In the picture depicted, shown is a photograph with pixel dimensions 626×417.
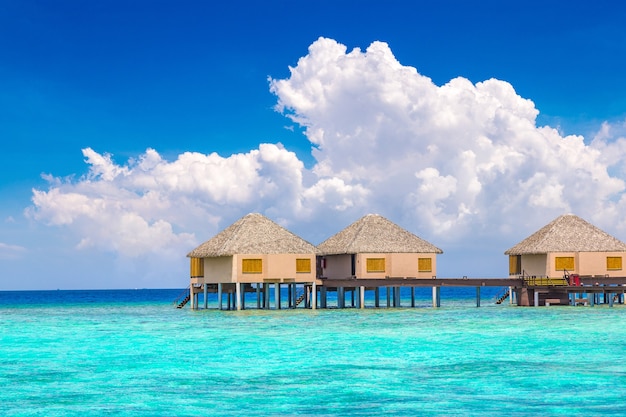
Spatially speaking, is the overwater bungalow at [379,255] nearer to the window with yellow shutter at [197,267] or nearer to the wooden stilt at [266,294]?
the wooden stilt at [266,294]

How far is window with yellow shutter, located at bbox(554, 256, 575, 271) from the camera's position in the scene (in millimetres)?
63156

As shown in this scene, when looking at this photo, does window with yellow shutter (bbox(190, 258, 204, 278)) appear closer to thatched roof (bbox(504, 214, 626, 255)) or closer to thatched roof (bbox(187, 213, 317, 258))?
thatched roof (bbox(187, 213, 317, 258))

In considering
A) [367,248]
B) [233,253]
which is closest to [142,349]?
[233,253]

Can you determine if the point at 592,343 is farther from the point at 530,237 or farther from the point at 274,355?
the point at 530,237

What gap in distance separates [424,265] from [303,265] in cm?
821

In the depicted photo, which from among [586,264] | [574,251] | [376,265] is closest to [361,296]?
[376,265]

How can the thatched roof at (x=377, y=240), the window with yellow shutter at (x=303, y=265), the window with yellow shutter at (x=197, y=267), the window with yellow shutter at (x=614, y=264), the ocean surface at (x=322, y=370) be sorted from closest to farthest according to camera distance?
1. the ocean surface at (x=322, y=370)
2. the window with yellow shutter at (x=303, y=265)
3. the thatched roof at (x=377, y=240)
4. the window with yellow shutter at (x=614, y=264)
5. the window with yellow shutter at (x=197, y=267)

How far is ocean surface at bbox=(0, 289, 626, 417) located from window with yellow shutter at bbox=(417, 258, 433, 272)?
15.9 m

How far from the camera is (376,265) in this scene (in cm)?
6141

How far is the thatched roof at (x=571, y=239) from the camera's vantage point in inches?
2490

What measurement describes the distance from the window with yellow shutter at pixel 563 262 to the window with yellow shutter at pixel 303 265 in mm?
16827

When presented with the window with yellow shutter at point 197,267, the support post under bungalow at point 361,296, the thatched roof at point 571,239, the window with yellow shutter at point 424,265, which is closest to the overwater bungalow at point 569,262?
the thatched roof at point 571,239

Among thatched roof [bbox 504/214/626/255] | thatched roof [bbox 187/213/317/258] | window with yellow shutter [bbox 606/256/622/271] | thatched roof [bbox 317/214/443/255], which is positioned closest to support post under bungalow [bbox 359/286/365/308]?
thatched roof [bbox 317/214/443/255]

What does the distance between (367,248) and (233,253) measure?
8880 mm
